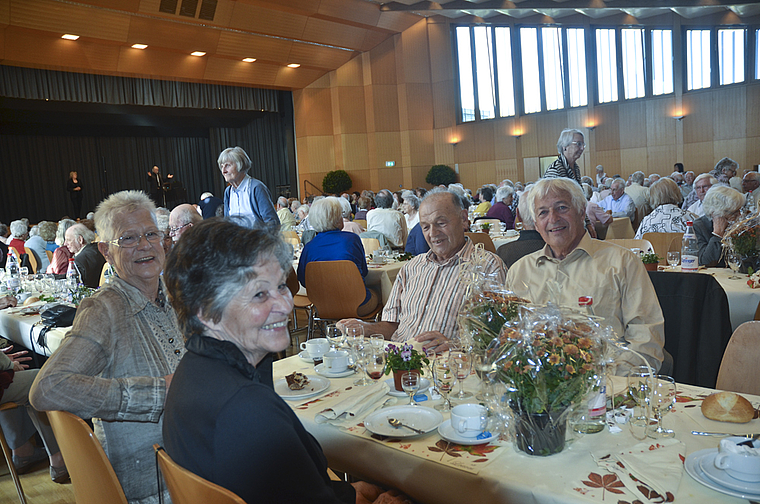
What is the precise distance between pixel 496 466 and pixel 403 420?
387 millimetres

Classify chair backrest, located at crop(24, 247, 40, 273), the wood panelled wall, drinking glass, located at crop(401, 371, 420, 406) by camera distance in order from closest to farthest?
drinking glass, located at crop(401, 371, 420, 406)
chair backrest, located at crop(24, 247, 40, 273)
the wood panelled wall

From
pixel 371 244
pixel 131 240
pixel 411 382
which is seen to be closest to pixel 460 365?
pixel 411 382

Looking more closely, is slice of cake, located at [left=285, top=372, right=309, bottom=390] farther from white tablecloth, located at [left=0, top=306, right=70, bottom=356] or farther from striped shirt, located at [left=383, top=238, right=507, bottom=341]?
white tablecloth, located at [left=0, top=306, right=70, bottom=356]

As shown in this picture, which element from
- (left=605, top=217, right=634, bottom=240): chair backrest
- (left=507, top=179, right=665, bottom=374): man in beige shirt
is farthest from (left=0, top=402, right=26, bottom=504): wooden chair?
(left=605, top=217, right=634, bottom=240): chair backrest

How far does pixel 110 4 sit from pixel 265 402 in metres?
14.7

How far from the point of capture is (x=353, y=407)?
189 centimetres

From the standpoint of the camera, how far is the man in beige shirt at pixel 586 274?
2.43 m

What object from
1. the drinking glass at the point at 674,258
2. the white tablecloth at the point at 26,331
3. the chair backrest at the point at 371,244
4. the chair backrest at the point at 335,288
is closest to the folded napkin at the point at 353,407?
the white tablecloth at the point at 26,331

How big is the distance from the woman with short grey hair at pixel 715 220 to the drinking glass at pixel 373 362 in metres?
3.29

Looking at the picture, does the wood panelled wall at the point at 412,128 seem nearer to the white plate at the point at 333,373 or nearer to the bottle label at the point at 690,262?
the bottle label at the point at 690,262

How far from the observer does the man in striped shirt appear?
2967 millimetres

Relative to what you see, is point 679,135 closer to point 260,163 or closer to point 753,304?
point 260,163

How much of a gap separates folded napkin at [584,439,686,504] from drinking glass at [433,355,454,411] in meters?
0.51

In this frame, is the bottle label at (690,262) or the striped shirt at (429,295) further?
the bottle label at (690,262)
